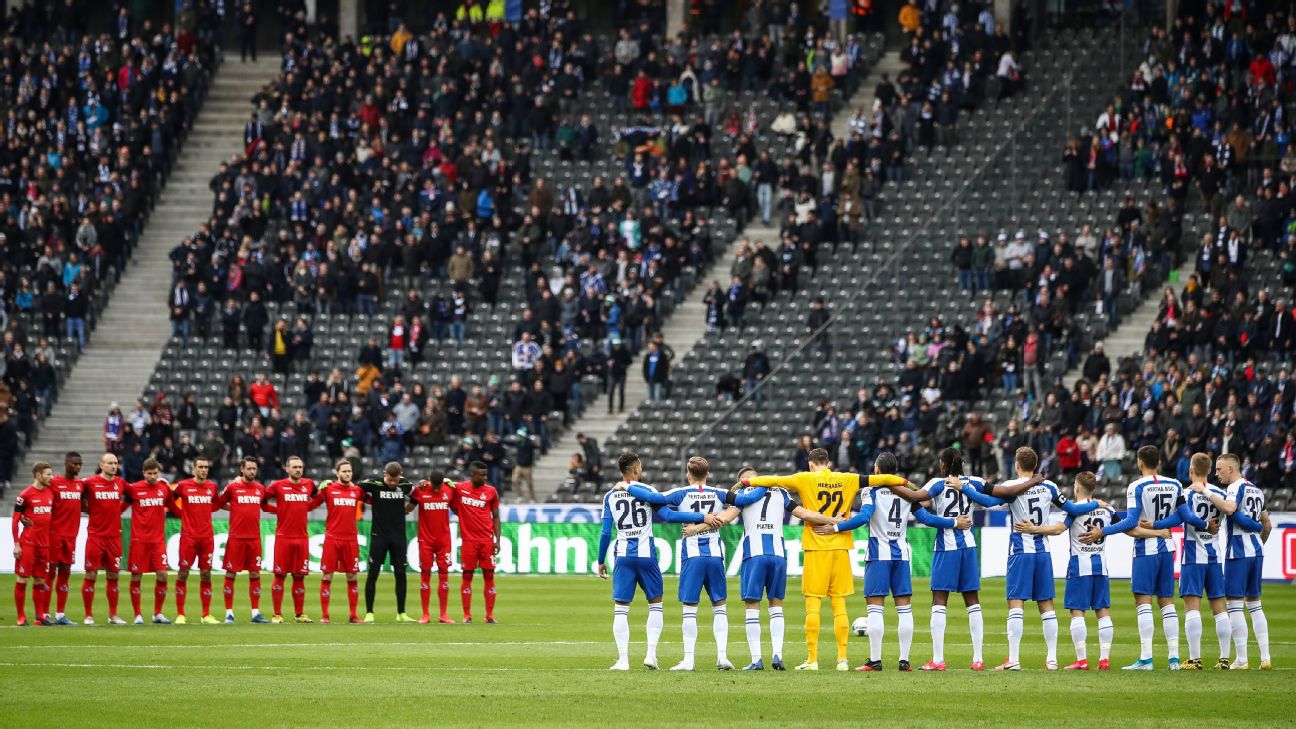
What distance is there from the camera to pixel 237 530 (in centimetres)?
2662

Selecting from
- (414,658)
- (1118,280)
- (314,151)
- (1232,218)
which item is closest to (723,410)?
(1118,280)

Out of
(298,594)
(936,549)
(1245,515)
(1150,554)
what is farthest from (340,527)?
(1245,515)

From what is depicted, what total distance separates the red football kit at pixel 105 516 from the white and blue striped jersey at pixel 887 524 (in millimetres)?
10963

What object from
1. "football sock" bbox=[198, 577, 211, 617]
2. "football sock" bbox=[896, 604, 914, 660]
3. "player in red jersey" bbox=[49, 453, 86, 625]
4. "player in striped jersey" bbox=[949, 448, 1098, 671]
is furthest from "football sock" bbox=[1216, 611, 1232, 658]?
"player in red jersey" bbox=[49, 453, 86, 625]

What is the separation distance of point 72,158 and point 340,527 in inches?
1079

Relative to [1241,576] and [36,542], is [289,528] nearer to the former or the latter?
[36,542]

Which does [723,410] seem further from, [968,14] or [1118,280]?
[968,14]

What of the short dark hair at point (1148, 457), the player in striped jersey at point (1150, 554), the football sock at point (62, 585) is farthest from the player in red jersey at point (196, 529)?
the short dark hair at point (1148, 457)

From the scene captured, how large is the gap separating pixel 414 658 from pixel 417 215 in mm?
28705

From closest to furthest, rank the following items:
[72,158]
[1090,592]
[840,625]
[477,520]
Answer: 1. [840,625]
2. [1090,592]
3. [477,520]
4. [72,158]

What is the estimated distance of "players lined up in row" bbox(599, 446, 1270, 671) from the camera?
19297 millimetres

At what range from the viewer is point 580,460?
4094cm

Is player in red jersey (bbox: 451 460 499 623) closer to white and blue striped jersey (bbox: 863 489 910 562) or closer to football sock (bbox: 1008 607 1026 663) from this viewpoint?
white and blue striped jersey (bbox: 863 489 910 562)

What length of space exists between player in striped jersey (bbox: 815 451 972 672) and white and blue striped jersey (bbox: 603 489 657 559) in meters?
1.63
